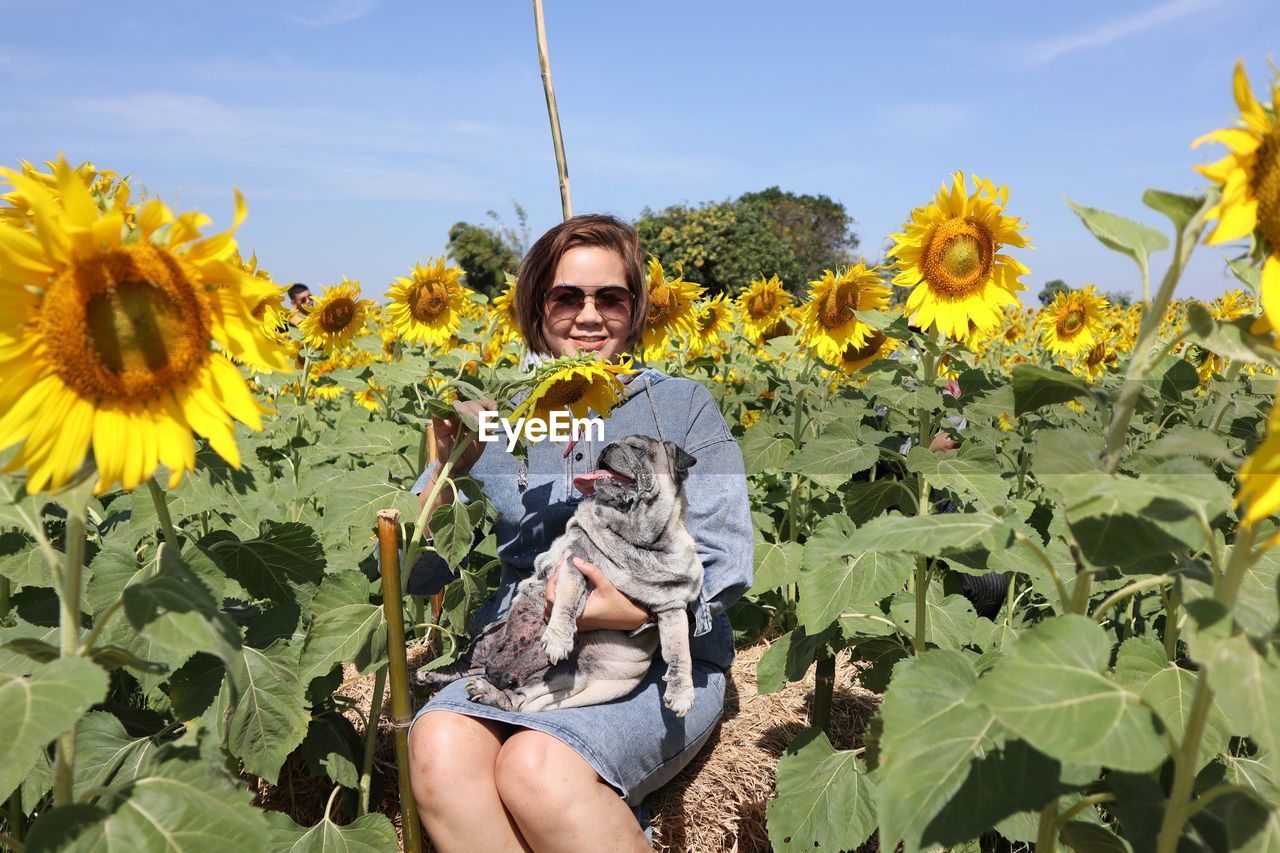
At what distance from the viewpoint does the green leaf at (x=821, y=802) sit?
219cm

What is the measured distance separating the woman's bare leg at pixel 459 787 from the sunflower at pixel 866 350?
2.40m

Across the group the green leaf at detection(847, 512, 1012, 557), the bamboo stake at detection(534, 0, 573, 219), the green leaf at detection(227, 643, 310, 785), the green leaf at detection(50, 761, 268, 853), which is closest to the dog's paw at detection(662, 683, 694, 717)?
the green leaf at detection(227, 643, 310, 785)

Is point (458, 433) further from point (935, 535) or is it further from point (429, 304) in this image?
point (429, 304)

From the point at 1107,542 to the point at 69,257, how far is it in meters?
1.28

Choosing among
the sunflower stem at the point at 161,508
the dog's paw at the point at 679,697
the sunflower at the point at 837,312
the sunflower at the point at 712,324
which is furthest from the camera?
the sunflower at the point at 712,324

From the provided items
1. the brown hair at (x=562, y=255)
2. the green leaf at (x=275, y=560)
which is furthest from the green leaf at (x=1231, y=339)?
the brown hair at (x=562, y=255)

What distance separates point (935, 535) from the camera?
1286 mm

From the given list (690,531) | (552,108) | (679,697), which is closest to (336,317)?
(552,108)

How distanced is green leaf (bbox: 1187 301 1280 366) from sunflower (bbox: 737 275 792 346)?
4.39 meters

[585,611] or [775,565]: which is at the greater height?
[585,611]

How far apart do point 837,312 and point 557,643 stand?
232 cm

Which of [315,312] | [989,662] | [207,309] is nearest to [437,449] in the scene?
[207,309]

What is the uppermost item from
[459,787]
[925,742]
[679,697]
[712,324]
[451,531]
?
[712,324]

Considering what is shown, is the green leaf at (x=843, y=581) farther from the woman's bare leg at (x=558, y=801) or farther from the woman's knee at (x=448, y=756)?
the woman's knee at (x=448, y=756)
